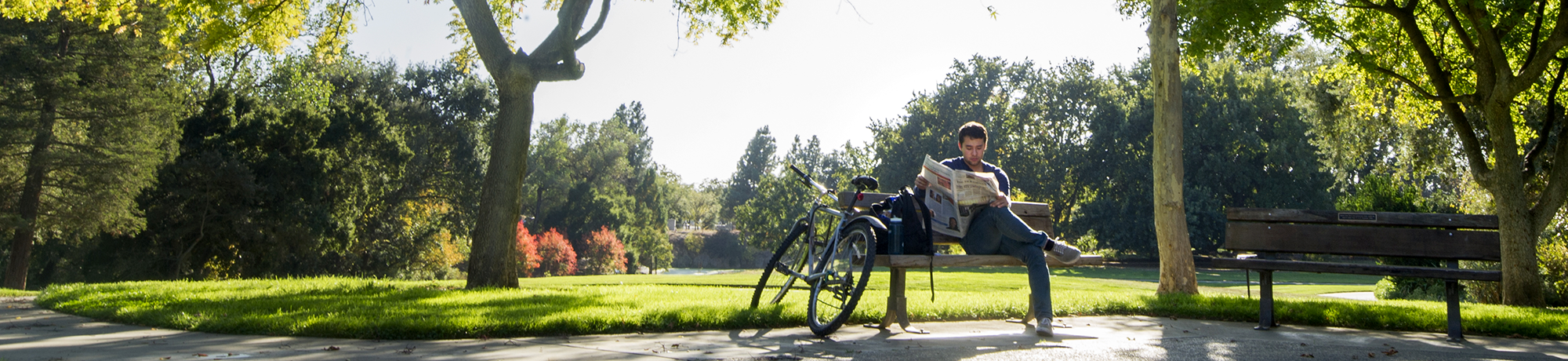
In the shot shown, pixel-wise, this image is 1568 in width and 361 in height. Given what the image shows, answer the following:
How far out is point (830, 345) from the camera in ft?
16.6

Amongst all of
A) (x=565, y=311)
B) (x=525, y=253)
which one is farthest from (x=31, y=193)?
(x=565, y=311)

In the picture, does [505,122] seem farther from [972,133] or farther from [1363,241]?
[1363,241]

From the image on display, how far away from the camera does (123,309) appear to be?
Answer: 23.9 feet

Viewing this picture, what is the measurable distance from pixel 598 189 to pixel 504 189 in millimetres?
55288

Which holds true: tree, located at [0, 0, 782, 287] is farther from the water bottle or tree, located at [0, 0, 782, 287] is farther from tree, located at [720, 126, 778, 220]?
tree, located at [720, 126, 778, 220]

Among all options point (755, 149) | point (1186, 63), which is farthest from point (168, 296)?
point (755, 149)

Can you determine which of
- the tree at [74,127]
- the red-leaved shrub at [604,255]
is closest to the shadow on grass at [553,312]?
the tree at [74,127]

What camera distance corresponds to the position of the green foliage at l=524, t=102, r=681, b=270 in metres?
58.5

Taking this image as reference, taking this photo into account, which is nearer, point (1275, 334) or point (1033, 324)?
point (1275, 334)

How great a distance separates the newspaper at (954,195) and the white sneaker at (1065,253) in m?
0.54

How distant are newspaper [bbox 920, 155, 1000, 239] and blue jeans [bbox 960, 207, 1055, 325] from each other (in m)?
0.08

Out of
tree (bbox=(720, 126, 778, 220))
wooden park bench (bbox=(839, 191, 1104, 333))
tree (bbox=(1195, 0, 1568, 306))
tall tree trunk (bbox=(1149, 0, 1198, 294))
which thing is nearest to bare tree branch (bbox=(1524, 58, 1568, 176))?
tree (bbox=(1195, 0, 1568, 306))

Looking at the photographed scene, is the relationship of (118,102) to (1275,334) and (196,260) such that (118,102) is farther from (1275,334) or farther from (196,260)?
(1275,334)

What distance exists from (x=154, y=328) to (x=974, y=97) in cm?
4501
